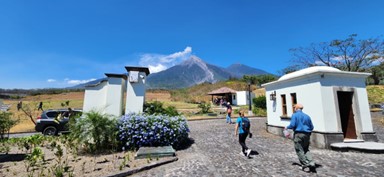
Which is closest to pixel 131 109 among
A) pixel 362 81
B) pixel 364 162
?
pixel 364 162

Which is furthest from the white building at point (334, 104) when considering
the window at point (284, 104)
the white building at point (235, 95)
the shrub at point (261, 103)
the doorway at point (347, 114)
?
the white building at point (235, 95)

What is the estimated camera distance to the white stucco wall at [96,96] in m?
7.74

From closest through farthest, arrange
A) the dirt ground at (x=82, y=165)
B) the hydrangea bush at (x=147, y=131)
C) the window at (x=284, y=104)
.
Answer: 1. the dirt ground at (x=82, y=165)
2. the hydrangea bush at (x=147, y=131)
3. the window at (x=284, y=104)

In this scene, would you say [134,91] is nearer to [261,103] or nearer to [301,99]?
[301,99]

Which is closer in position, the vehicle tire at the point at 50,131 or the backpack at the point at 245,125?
the backpack at the point at 245,125

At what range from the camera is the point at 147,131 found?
680 centimetres

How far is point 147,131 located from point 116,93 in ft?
7.37

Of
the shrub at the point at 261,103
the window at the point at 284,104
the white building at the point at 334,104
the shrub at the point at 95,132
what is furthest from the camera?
the shrub at the point at 261,103

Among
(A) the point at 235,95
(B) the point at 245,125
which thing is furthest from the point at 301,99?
(A) the point at 235,95

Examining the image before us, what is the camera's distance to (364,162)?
17.6ft

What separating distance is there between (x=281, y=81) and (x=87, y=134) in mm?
8734

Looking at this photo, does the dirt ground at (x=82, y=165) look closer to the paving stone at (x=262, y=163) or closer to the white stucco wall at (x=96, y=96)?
the paving stone at (x=262, y=163)

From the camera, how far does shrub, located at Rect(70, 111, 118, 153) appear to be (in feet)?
20.5

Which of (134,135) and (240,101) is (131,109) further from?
(240,101)
